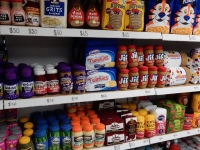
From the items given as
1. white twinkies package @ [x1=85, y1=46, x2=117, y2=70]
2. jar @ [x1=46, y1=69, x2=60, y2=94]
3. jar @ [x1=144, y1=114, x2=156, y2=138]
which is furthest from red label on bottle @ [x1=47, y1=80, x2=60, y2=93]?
jar @ [x1=144, y1=114, x2=156, y2=138]

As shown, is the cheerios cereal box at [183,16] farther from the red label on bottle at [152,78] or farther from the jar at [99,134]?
the jar at [99,134]

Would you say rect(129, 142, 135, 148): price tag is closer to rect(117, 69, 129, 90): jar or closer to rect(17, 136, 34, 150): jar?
rect(117, 69, 129, 90): jar

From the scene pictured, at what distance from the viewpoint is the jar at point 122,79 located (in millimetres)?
1300

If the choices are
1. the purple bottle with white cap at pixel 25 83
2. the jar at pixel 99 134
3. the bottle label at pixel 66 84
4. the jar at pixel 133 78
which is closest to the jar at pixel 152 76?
the jar at pixel 133 78

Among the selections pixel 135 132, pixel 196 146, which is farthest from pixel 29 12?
pixel 196 146

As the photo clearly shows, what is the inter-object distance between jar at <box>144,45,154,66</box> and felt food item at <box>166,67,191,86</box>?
0.19 m

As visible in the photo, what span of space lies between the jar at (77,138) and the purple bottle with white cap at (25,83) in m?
0.35

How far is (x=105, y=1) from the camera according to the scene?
118 centimetres

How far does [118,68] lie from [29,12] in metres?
0.66

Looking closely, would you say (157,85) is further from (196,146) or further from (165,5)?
(196,146)

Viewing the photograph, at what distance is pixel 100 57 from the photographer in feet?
4.14

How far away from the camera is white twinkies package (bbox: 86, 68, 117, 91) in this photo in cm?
125

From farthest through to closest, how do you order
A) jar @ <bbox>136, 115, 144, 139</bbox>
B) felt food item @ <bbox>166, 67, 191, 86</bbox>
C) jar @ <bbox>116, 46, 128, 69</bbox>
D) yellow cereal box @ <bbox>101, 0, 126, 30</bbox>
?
felt food item @ <bbox>166, 67, 191, 86</bbox>, jar @ <bbox>136, 115, 144, 139</bbox>, jar @ <bbox>116, 46, 128, 69</bbox>, yellow cereal box @ <bbox>101, 0, 126, 30</bbox>

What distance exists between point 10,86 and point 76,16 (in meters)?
0.53
